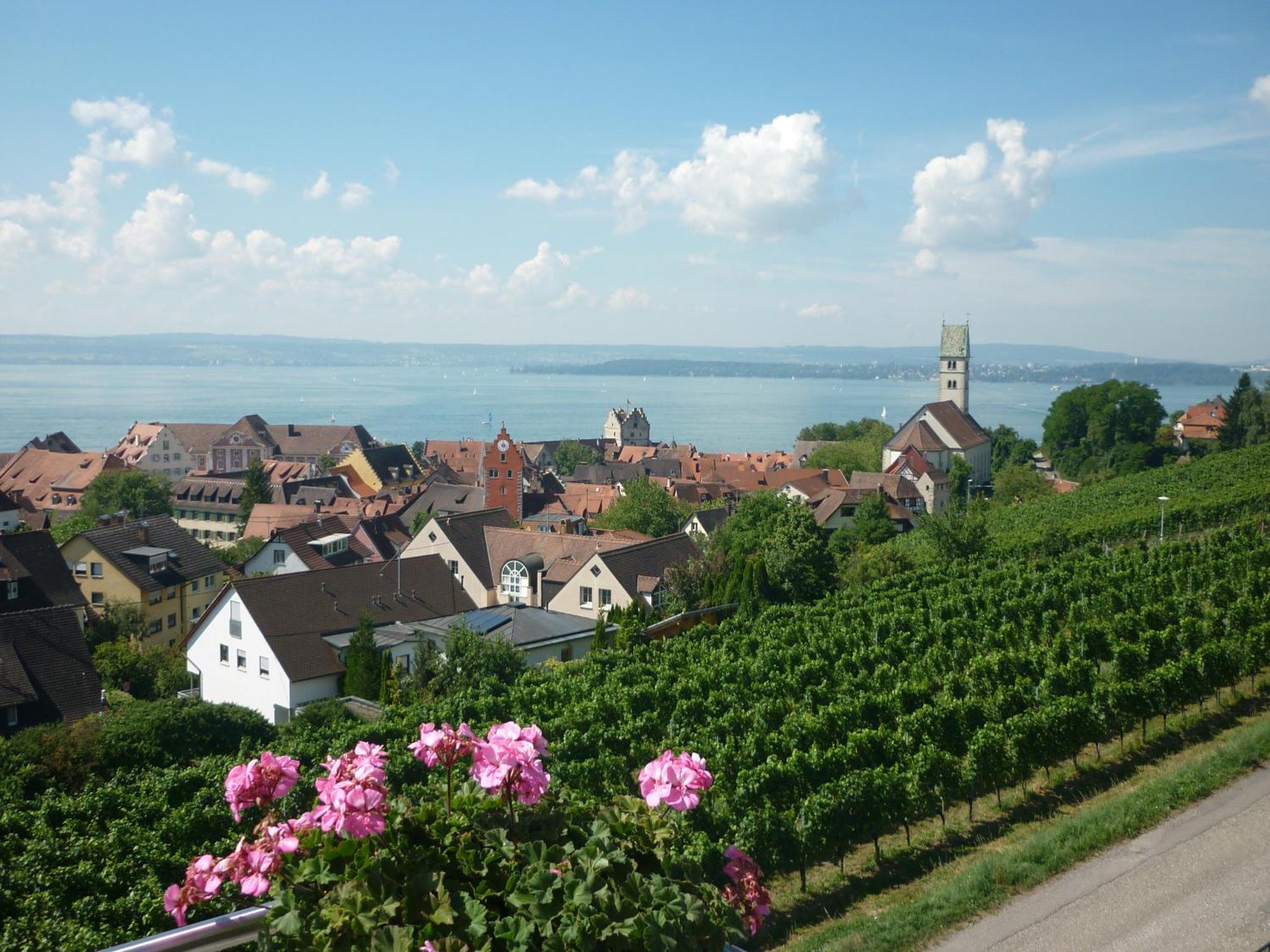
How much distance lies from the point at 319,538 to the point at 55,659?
2244 centimetres

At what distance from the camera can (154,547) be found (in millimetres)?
37469

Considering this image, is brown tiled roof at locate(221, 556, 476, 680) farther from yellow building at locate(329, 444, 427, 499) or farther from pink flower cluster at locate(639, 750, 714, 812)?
Answer: yellow building at locate(329, 444, 427, 499)

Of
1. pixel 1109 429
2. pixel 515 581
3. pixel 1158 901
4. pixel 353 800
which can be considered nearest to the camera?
pixel 353 800

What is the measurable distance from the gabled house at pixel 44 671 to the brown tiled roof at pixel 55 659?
2 cm

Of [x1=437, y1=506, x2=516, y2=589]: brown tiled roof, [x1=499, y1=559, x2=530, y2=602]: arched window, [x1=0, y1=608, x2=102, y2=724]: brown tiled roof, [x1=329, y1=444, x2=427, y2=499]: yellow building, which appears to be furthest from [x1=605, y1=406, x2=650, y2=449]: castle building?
[x1=0, y1=608, x2=102, y2=724]: brown tiled roof

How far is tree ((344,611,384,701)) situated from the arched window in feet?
34.5

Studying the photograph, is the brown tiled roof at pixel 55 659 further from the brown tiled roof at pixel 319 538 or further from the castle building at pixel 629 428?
the castle building at pixel 629 428

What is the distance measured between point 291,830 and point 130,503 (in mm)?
67929

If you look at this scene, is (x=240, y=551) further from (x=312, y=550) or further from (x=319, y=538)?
(x=312, y=550)

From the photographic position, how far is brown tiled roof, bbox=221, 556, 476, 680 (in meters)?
27.3

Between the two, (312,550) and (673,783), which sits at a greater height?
(673,783)

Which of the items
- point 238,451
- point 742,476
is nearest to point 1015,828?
point 742,476

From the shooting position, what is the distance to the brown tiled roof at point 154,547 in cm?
3594

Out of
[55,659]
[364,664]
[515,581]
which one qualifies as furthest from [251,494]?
[364,664]
